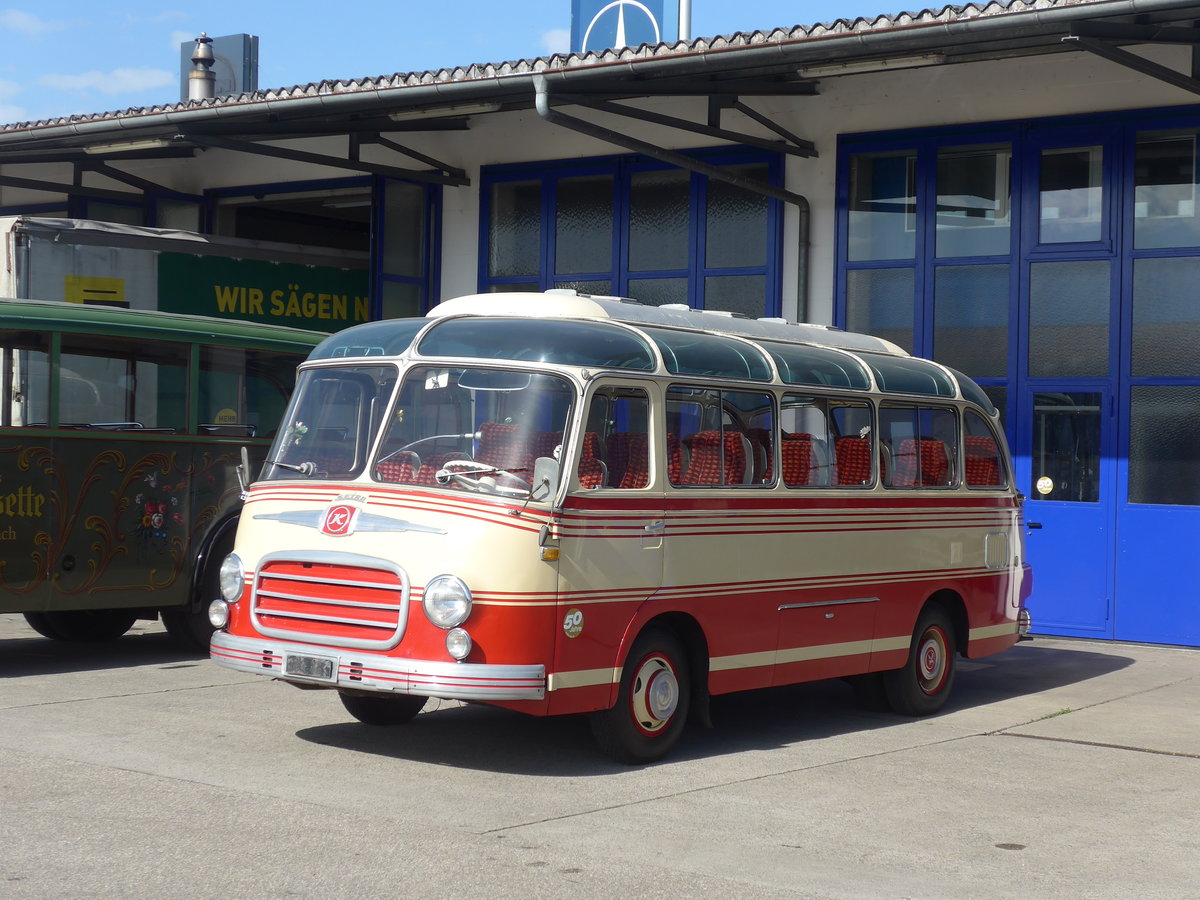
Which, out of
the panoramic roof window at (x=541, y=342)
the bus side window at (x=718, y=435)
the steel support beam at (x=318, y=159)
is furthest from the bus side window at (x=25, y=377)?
the steel support beam at (x=318, y=159)

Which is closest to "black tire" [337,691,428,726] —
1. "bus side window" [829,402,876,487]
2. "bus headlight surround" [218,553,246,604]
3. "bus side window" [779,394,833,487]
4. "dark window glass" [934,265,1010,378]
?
"bus headlight surround" [218,553,246,604]

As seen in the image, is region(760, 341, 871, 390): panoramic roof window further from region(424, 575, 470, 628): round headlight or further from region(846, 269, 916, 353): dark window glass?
region(846, 269, 916, 353): dark window glass

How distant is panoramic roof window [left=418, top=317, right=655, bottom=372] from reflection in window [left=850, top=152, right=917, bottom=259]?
24.4 ft

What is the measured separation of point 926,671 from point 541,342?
397 centimetres

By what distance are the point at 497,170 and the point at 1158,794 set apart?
11798 mm

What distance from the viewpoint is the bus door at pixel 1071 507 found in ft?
45.8

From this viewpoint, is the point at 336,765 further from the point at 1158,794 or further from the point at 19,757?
the point at 1158,794

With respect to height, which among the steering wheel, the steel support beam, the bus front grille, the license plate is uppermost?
the steel support beam

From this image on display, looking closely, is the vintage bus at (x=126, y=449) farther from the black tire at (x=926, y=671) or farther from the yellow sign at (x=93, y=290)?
the black tire at (x=926, y=671)

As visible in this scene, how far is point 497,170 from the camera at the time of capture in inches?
702

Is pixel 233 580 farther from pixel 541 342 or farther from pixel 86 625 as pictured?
pixel 86 625

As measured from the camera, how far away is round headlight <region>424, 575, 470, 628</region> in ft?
24.2

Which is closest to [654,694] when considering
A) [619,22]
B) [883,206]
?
[883,206]

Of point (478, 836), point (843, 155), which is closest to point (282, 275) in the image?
point (843, 155)
